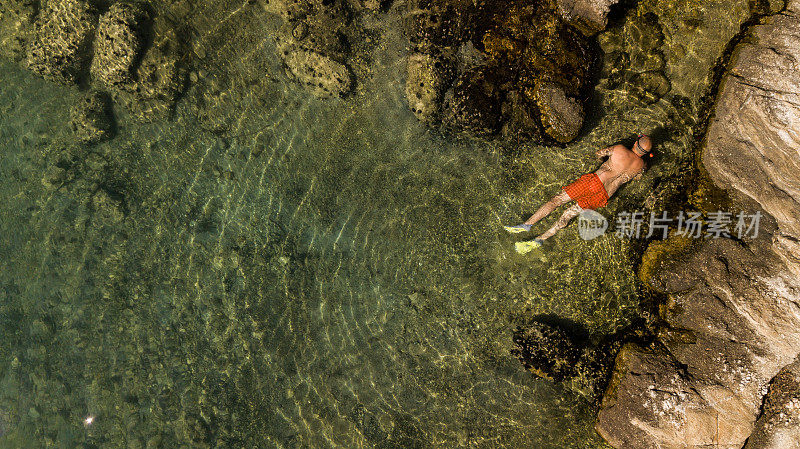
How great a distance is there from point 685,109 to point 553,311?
370 centimetres

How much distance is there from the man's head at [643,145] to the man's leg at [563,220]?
3.67 ft

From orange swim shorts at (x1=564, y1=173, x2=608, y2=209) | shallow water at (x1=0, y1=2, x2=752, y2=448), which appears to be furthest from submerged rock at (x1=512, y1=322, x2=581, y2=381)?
orange swim shorts at (x1=564, y1=173, x2=608, y2=209)

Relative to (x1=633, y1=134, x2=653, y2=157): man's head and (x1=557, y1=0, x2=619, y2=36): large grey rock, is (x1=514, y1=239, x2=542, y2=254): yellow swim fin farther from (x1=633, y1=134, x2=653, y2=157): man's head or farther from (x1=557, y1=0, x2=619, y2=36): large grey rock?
(x1=557, y1=0, x2=619, y2=36): large grey rock

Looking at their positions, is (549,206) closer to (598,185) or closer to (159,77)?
(598,185)

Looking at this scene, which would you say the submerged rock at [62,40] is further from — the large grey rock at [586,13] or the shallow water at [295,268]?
the large grey rock at [586,13]

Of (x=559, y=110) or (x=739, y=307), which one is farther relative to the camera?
(x=559, y=110)

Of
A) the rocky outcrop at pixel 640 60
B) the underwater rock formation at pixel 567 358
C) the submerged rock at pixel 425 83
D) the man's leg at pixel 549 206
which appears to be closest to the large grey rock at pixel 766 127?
the rocky outcrop at pixel 640 60

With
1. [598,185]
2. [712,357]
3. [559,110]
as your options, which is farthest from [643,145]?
[712,357]

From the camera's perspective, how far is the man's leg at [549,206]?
5.82 m

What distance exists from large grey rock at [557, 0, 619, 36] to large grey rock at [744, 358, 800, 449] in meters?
5.08

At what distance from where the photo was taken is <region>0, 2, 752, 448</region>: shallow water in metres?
5.93

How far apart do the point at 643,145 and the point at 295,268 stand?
536 centimetres

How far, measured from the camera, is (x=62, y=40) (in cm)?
604

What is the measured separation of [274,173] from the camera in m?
6.22
